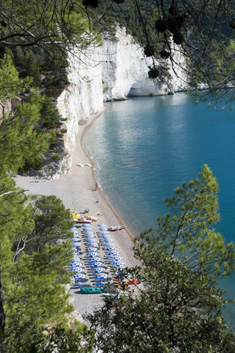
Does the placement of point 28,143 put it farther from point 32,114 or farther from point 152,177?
point 152,177

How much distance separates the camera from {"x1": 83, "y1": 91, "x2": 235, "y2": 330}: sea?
22.3m

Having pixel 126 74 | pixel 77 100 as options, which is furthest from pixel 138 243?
pixel 126 74

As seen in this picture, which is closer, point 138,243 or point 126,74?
point 138,243

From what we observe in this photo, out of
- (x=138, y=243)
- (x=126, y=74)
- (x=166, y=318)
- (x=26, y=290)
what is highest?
(x=126, y=74)

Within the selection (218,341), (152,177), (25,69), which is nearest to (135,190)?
(152,177)

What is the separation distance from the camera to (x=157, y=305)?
3.65 metres

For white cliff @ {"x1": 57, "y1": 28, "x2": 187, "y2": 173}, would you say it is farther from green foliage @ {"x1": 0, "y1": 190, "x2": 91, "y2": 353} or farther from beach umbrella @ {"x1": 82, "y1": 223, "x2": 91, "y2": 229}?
green foliage @ {"x1": 0, "y1": 190, "x2": 91, "y2": 353}

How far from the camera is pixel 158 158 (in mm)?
32812

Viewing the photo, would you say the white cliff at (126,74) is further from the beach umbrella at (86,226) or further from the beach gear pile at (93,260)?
the beach gear pile at (93,260)

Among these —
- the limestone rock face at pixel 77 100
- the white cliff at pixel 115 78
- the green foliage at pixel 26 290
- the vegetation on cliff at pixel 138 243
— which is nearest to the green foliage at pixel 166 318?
the vegetation on cliff at pixel 138 243

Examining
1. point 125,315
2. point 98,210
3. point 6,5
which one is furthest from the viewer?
point 98,210

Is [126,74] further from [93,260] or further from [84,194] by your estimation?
[93,260]

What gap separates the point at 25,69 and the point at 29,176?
936 centimetres

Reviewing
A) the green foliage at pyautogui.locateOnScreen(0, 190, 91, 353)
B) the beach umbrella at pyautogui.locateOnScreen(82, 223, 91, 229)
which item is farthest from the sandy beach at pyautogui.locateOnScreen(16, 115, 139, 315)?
the green foliage at pyautogui.locateOnScreen(0, 190, 91, 353)
